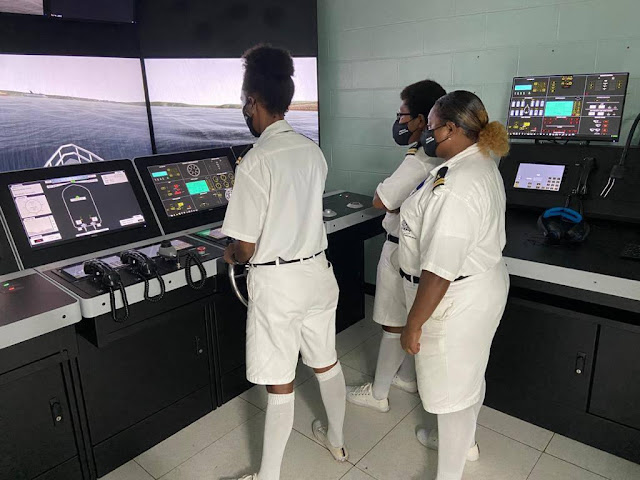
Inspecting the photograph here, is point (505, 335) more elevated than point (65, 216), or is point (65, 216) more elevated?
point (65, 216)

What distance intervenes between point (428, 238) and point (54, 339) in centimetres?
135

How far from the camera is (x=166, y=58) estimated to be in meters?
2.98

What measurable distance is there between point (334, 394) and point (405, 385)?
0.78 metres

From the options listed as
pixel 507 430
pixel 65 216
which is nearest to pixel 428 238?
pixel 507 430

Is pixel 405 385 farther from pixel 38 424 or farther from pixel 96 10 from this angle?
pixel 96 10

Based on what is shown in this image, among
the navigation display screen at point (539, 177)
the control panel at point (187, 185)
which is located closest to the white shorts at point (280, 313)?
the control panel at point (187, 185)

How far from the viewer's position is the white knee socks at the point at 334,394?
198 cm

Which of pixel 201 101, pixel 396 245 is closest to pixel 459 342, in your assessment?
pixel 396 245

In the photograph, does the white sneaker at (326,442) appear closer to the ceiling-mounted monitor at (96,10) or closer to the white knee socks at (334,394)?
the white knee socks at (334,394)

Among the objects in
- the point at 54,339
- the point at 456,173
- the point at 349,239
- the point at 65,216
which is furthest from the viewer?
the point at 349,239

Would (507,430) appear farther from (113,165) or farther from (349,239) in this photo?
(113,165)

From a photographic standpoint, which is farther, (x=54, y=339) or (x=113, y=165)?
(x=113, y=165)

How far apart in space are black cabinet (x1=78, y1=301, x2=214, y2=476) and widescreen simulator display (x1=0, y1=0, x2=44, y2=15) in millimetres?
1671

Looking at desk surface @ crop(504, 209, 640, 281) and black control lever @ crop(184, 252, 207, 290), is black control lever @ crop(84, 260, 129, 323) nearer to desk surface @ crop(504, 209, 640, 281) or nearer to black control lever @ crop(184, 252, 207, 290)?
black control lever @ crop(184, 252, 207, 290)
